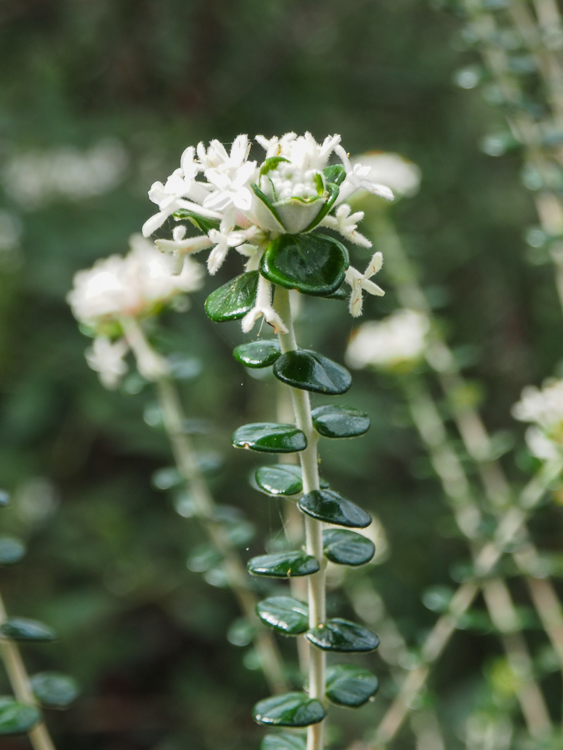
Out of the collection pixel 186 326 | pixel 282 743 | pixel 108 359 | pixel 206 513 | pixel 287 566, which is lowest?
pixel 282 743

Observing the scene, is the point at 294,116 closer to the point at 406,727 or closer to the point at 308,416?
the point at 406,727

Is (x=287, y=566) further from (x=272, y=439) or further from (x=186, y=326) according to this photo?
(x=186, y=326)

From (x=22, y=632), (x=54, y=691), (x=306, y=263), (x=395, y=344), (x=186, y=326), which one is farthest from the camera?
(x=186, y=326)

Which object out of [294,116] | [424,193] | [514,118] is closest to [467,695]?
[514,118]

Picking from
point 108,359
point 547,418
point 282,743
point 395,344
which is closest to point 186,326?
point 395,344

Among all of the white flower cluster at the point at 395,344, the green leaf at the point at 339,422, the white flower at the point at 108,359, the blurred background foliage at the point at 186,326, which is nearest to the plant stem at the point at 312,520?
the green leaf at the point at 339,422

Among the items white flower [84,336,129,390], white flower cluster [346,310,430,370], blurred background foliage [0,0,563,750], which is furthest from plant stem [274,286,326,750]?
blurred background foliage [0,0,563,750]

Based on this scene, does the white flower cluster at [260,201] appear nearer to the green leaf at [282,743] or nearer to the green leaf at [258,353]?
the green leaf at [258,353]
